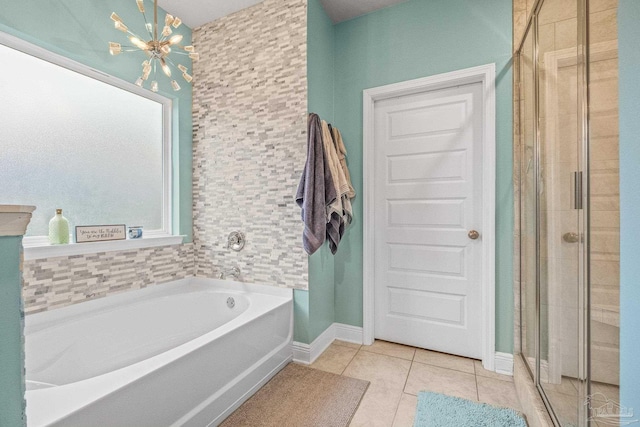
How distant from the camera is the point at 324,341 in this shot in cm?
223

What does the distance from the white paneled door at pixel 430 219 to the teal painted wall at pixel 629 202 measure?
4.18 ft

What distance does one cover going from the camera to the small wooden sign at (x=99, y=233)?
1.74 metres

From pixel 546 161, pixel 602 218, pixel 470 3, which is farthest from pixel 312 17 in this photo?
pixel 602 218

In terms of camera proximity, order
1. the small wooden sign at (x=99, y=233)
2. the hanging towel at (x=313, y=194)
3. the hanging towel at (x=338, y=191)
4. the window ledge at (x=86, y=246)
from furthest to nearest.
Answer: the hanging towel at (x=338, y=191)
the hanging towel at (x=313, y=194)
the small wooden sign at (x=99, y=233)
the window ledge at (x=86, y=246)

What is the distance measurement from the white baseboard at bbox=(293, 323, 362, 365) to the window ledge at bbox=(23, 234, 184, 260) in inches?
50.9

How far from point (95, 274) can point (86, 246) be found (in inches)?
7.6

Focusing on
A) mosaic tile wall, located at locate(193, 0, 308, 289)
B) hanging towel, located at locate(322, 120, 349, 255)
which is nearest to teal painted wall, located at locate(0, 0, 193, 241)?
mosaic tile wall, located at locate(193, 0, 308, 289)

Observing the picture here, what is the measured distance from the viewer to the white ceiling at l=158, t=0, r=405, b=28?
2.15 m

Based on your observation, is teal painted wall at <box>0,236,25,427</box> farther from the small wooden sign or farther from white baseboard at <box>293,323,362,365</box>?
white baseboard at <box>293,323,362,365</box>

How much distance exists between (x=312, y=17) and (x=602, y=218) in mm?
2115

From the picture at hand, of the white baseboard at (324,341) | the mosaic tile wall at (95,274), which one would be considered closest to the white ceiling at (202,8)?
the mosaic tile wall at (95,274)

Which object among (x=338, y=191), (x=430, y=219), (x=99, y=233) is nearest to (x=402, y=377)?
(x=430, y=219)

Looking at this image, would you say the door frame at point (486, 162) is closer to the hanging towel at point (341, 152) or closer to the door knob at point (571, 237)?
the hanging towel at point (341, 152)

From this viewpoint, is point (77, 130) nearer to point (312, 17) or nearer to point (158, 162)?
point (158, 162)
